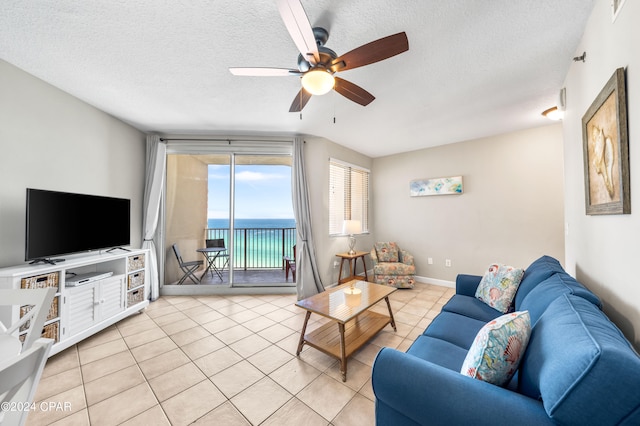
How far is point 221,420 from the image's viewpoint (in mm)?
1428

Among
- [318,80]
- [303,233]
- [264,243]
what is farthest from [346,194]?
[318,80]

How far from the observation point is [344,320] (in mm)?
1830

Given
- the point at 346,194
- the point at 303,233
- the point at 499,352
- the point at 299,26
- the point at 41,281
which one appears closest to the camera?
the point at 499,352

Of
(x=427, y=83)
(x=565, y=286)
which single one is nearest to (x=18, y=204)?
(x=427, y=83)

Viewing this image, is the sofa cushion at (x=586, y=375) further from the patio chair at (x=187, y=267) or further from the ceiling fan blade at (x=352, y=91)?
the patio chair at (x=187, y=267)

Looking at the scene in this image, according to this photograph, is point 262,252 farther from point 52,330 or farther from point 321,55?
point 321,55

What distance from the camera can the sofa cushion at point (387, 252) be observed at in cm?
428

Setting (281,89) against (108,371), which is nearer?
(108,371)

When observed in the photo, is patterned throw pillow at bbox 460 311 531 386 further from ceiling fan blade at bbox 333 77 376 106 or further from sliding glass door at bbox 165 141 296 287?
sliding glass door at bbox 165 141 296 287

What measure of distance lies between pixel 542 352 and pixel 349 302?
4.92 ft

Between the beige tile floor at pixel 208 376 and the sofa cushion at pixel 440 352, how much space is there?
0.52m

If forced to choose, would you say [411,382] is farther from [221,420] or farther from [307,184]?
[307,184]

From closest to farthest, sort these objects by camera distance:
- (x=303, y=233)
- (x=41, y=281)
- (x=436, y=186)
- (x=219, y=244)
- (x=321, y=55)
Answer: (x=321, y=55) → (x=41, y=281) → (x=303, y=233) → (x=219, y=244) → (x=436, y=186)

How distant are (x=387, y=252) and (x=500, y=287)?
2.28 metres
